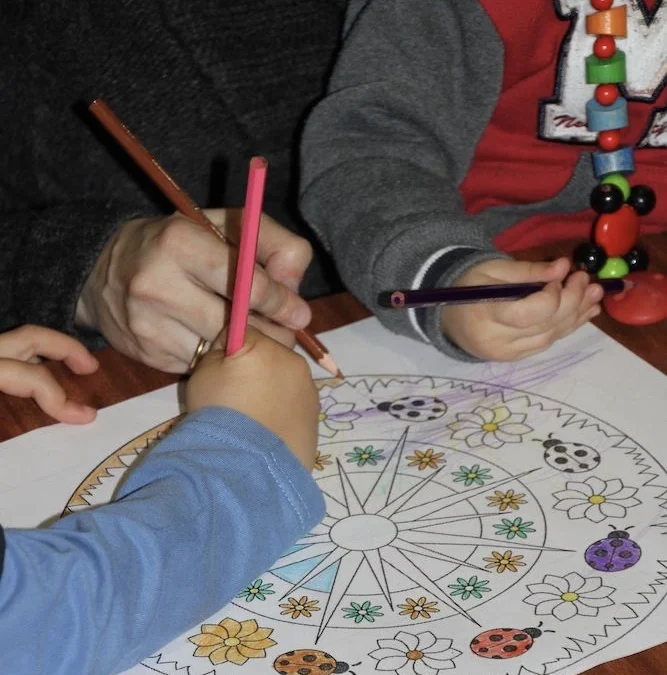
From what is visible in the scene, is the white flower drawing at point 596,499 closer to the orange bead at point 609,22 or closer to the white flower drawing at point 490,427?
the white flower drawing at point 490,427

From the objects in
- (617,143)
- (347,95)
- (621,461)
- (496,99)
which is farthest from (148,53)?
(621,461)

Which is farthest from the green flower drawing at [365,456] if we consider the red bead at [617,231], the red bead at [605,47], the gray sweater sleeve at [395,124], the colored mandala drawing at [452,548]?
the red bead at [605,47]

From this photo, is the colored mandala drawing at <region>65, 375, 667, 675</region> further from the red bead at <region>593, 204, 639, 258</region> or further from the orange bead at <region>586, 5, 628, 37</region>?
the orange bead at <region>586, 5, 628, 37</region>

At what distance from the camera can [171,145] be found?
1.20 meters

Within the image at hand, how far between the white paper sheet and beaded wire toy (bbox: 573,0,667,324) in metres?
0.10

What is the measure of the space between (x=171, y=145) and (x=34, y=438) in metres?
0.49

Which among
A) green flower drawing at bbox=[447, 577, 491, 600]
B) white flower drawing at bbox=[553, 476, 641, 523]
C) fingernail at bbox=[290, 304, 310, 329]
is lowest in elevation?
white flower drawing at bbox=[553, 476, 641, 523]

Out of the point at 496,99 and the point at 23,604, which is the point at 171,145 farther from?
the point at 23,604

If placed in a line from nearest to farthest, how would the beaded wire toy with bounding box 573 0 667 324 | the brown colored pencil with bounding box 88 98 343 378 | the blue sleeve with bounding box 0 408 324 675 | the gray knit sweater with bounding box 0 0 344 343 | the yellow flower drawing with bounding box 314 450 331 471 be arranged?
the blue sleeve with bounding box 0 408 324 675 → the yellow flower drawing with bounding box 314 450 331 471 → the brown colored pencil with bounding box 88 98 343 378 → the beaded wire toy with bounding box 573 0 667 324 → the gray knit sweater with bounding box 0 0 344 343

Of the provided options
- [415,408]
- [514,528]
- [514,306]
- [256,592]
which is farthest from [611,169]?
[256,592]

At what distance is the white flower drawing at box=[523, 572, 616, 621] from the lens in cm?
61

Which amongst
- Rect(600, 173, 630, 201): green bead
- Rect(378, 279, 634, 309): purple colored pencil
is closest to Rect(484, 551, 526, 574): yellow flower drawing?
Rect(378, 279, 634, 309): purple colored pencil

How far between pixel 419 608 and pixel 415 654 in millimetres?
35

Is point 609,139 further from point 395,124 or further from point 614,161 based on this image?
point 395,124
